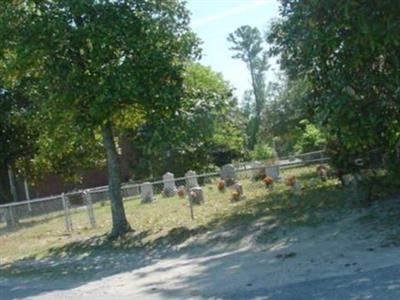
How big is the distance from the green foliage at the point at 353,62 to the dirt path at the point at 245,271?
6.14ft

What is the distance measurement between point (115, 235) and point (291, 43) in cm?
704

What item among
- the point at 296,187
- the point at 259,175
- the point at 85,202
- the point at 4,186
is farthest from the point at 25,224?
the point at 4,186

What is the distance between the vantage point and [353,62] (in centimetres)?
1041

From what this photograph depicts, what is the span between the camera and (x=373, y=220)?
12359 millimetres

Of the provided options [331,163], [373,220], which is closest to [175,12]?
[331,163]

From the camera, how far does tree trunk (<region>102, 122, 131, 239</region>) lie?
16.5 m

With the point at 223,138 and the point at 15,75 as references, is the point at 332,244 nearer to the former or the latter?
the point at 15,75

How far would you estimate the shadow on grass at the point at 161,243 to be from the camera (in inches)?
499

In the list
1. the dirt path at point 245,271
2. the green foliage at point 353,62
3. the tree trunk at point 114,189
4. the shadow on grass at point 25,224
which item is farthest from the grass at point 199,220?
the green foliage at point 353,62

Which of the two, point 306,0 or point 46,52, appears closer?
point 306,0

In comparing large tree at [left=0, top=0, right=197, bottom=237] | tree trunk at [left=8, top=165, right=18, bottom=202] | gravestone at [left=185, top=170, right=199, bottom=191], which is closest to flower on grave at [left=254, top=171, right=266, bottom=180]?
gravestone at [left=185, top=170, right=199, bottom=191]

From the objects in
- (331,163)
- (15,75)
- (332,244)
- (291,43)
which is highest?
(15,75)

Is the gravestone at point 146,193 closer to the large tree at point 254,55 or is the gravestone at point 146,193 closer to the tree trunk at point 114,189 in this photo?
the tree trunk at point 114,189

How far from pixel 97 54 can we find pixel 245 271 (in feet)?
21.7
